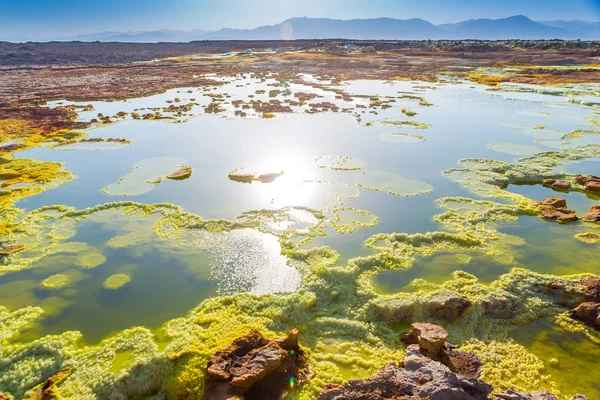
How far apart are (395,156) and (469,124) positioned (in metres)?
15.3

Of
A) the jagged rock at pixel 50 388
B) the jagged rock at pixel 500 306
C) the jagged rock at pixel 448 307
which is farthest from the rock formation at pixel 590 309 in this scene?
the jagged rock at pixel 50 388

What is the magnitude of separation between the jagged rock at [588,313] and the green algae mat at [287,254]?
442 millimetres

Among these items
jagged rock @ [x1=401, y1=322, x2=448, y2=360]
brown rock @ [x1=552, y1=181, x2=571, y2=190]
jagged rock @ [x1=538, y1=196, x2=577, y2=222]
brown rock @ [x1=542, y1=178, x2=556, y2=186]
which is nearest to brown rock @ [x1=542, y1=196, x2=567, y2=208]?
jagged rock @ [x1=538, y1=196, x2=577, y2=222]

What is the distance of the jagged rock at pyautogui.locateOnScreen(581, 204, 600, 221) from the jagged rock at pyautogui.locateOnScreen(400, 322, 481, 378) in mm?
13808

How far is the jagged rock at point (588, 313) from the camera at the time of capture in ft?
40.7

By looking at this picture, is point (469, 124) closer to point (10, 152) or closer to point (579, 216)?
point (579, 216)

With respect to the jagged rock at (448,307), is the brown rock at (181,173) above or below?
above

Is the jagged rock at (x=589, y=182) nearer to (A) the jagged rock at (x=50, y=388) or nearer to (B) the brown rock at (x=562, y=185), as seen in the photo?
(B) the brown rock at (x=562, y=185)

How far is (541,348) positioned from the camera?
38.5 ft

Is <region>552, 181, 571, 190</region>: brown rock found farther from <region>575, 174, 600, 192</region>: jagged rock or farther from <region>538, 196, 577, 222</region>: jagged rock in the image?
<region>538, 196, 577, 222</region>: jagged rock

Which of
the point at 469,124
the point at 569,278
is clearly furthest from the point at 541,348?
the point at 469,124

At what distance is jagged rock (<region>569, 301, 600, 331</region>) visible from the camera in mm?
12419

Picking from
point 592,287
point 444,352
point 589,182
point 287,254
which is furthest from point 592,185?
point 287,254

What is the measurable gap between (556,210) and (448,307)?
12.0 m
